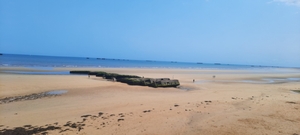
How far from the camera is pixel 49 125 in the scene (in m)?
8.37

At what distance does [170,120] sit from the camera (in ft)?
30.9

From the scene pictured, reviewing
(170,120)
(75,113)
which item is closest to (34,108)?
(75,113)

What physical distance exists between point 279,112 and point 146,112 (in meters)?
7.07

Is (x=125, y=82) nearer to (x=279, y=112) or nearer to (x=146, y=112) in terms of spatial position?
(x=146, y=112)

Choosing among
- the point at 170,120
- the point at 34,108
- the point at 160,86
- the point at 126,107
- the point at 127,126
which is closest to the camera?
the point at 127,126

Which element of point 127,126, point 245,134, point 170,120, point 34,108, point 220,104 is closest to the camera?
point 245,134

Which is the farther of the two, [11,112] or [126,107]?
[126,107]

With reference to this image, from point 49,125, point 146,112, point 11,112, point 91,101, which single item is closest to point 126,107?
point 146,112

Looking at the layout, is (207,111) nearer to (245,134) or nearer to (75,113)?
(245,134)

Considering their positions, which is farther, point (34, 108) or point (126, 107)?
point (126, 107)

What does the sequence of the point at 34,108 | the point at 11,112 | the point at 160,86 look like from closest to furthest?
the point at 11,112, the point at 34,108, the point at 160,86

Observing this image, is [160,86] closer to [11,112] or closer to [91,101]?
[91,101]

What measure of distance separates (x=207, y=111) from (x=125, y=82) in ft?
43.9

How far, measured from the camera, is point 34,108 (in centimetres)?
1098
